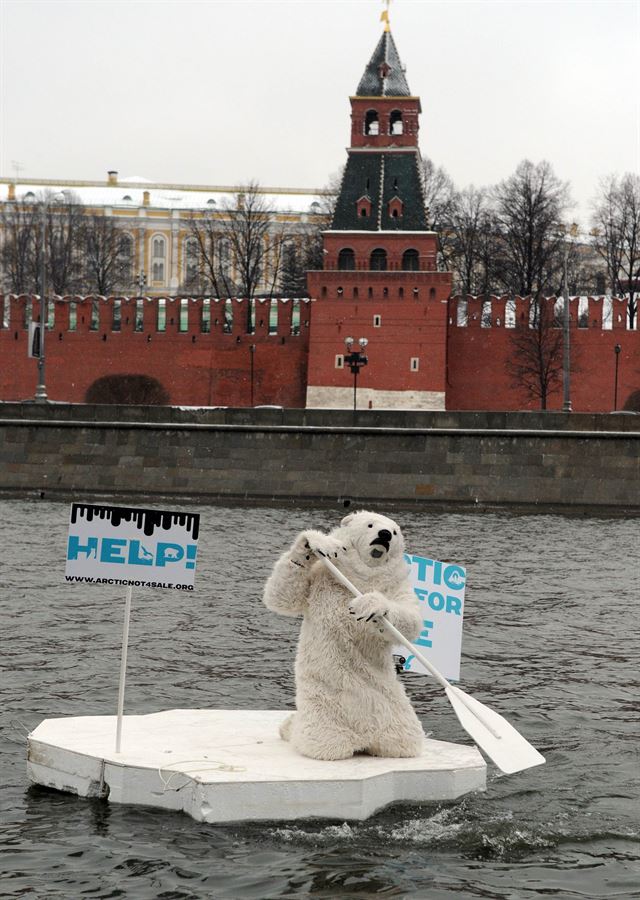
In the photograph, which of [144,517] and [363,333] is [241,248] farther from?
[144,517]

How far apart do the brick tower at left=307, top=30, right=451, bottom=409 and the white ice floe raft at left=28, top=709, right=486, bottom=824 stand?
3712 centimetres

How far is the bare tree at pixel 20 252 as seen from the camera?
6250 centimetres

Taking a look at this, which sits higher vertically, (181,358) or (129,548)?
(181,358)

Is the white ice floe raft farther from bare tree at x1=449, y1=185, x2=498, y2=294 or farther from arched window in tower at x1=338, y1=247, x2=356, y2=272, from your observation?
bare tree at x1=449, y1=185, x2=498, y2=294

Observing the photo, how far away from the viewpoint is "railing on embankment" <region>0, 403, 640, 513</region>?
2658 centimetres

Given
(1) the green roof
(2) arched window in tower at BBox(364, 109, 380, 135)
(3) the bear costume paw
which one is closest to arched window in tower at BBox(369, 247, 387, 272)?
(1) the green roof

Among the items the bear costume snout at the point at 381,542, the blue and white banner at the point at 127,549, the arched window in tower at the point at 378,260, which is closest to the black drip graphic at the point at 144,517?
the blue and white banner at the point at 127,549

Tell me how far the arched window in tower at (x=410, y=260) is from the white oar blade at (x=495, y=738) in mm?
37871

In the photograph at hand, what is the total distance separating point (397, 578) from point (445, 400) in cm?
3765

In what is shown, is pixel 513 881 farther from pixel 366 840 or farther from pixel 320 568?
pixel 320 568

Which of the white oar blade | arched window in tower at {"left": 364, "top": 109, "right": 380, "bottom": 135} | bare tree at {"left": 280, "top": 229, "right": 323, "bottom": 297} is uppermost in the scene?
arched window in tower at {"left": 364, "top": 109, "right": 380, "bottom": 135}

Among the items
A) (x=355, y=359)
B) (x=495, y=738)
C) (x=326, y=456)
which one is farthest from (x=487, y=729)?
(x=355, y=359)

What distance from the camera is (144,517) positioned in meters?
7.61

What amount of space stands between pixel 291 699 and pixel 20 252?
185 feet
